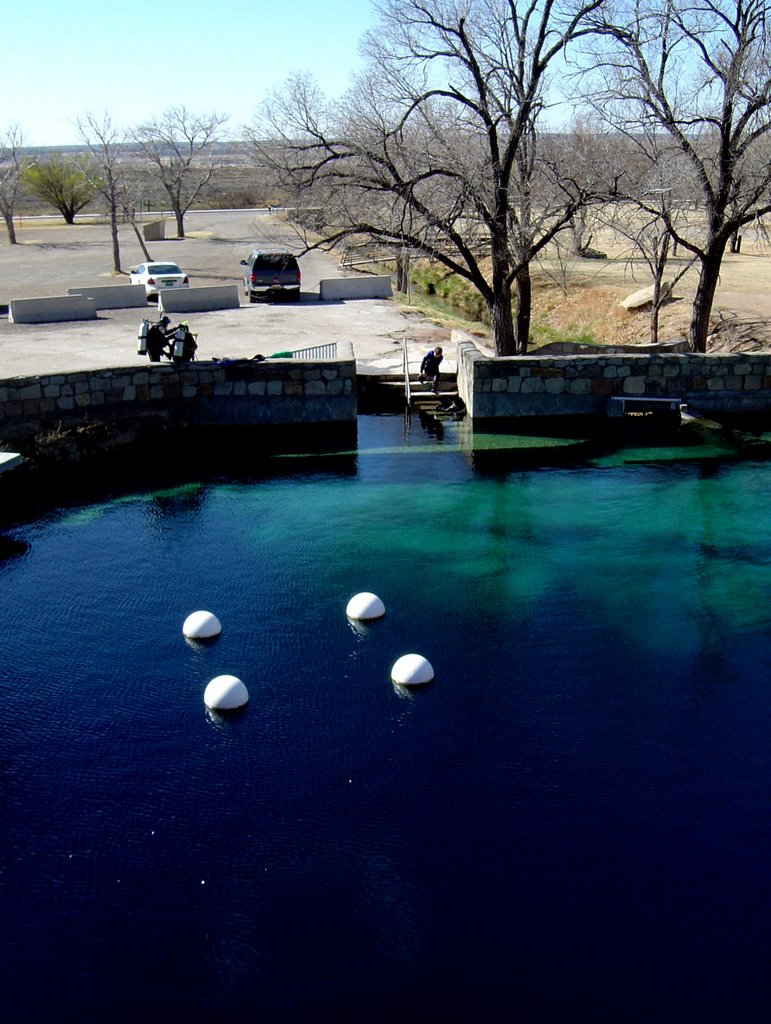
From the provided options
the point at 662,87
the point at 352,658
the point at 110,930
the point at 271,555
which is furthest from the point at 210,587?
the point at 662,87

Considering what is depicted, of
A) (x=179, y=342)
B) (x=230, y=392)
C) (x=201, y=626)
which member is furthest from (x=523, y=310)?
(x=201, y=626)

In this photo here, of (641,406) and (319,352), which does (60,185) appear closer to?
(319,352)

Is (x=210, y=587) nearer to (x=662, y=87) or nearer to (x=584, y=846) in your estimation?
(x=584, y=846)

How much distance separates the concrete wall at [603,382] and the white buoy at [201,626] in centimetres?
1000

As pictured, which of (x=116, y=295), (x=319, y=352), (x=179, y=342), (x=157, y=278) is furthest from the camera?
(x=157, y=278)

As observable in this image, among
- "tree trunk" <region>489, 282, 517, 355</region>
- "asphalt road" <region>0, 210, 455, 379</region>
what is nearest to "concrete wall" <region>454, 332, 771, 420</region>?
"tree trunk" <region>489, 282, 517, 355</region>

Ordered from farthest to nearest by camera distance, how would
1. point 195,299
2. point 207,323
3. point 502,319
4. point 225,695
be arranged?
1. point 195,299
2. point 207,323
3. point 502,319
4. point 225,695

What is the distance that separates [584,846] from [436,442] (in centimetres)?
1211

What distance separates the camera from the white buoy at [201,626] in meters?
11.1

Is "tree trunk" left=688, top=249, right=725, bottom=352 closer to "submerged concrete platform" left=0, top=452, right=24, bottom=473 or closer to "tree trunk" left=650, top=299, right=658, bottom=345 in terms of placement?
"tree trunk" left=650, top=299, right=658, bottom=345

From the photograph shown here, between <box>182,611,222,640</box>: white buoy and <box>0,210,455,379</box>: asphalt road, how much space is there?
8149 millimetres

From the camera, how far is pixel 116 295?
30.5m

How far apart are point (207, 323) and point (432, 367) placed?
8776 millimetres

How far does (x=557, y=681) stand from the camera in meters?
10.2
